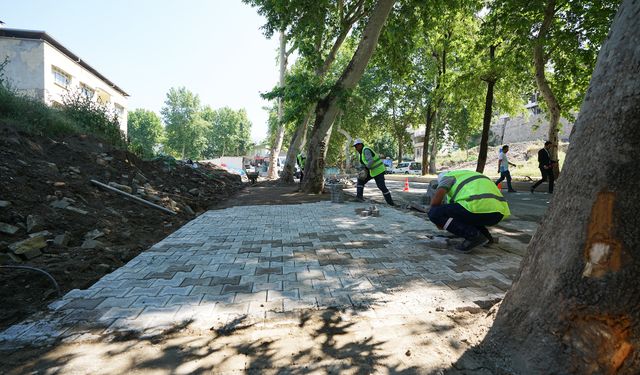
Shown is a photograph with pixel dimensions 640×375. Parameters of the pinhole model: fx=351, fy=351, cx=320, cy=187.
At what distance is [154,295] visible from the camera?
3234 mm

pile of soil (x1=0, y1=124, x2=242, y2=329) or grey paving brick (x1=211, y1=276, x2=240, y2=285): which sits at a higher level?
pile of soil (x1=0, y1=124, x2=242, y2=329)

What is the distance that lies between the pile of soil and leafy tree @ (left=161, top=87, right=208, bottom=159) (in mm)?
56947

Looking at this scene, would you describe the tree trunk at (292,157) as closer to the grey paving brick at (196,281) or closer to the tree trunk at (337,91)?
the tree trunk at (337,91)

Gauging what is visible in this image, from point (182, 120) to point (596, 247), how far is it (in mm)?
67887

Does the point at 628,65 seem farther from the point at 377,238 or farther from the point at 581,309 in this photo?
the point at 377,238

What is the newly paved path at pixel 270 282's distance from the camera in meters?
2.79

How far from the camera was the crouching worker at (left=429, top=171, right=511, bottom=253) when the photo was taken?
4.22 metres

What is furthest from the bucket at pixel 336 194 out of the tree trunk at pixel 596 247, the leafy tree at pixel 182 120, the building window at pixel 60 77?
the leafy tree at pixel 182 120

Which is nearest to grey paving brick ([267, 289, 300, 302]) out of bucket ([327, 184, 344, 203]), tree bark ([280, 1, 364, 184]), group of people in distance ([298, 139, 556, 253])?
group of people in distance ([298, 139, 556, 253])

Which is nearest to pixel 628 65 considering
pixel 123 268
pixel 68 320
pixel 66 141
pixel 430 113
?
pixel 68 320

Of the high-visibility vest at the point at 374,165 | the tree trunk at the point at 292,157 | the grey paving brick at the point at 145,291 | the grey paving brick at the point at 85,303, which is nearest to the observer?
the grey paving brick at the point at 85,303

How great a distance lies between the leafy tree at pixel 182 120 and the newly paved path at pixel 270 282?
203 ft

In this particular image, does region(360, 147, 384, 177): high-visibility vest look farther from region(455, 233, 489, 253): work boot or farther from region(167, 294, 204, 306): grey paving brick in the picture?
region(167, 294, 204, 306): grey paving brick

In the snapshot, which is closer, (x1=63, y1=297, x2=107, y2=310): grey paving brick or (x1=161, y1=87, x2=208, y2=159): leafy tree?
(x1=63, y1=297, x2=107, y2=310): grey paving brick
